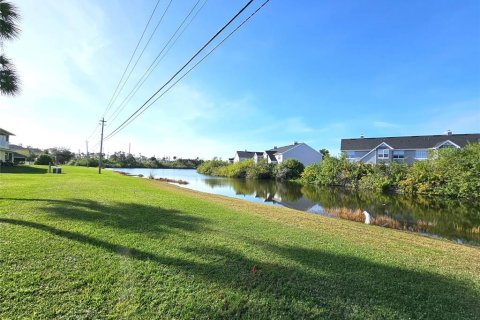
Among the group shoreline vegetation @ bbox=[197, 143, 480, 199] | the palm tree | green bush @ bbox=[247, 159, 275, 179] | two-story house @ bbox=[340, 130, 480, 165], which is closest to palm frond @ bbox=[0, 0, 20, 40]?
the palm tree

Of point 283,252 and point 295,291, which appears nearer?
point 295,291

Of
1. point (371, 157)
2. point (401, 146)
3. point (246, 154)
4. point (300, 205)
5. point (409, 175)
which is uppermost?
point (246, 154)

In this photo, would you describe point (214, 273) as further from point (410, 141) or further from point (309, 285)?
point (410, 141)

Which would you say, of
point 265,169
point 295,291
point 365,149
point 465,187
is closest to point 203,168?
point 265,169

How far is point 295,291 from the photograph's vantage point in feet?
11.7

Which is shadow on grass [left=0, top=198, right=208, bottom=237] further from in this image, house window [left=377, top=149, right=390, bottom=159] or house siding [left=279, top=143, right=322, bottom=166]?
house siding [left=279, top=143, right=322, bottom=166]

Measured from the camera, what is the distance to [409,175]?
1163 inches

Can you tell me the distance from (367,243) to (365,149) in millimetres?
46097

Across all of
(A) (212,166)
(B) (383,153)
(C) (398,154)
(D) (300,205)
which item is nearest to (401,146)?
(C) (398,154)

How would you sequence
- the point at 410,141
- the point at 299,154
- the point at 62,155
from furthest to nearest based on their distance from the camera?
the point at 62,155, the point at 299,154, the point at 410,141

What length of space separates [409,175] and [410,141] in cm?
1664

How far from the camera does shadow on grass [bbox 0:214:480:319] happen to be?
320 centimetres

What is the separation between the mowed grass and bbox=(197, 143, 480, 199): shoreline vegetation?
24.2 metres

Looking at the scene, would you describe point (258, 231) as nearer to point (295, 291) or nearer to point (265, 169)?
point (295, 291)
